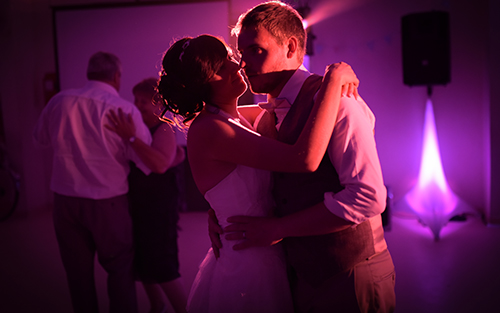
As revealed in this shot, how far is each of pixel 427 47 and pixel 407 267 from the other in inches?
97.1

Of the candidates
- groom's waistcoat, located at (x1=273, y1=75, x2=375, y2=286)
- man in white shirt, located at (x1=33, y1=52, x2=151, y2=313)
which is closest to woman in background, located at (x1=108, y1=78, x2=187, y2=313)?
man in white shirt, located at (x1=33, y1=52, x2=151, y2=313)

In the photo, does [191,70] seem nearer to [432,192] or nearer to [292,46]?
[292,46]

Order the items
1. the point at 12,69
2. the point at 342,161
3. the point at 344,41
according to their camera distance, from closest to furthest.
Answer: the point at 342,161 → the point at 344,41 → the point at 12,69

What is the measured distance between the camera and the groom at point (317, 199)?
1224mm

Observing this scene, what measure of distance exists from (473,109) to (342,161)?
4301mm

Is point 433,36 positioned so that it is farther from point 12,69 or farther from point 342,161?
point 12,69

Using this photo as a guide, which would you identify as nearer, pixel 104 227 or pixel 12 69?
pixel 104 227

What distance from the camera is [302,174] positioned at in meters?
1.32

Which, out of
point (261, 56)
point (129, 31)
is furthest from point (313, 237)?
point (129, 31)

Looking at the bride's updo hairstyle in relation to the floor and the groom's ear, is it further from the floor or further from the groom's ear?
the floor

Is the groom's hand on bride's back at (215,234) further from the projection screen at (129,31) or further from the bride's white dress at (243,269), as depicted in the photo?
the projection screen at (129,31)

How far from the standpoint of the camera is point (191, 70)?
1.45m

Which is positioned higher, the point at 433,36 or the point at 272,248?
the point at 433,36

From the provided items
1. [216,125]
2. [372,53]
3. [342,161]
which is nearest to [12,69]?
[372,53]
